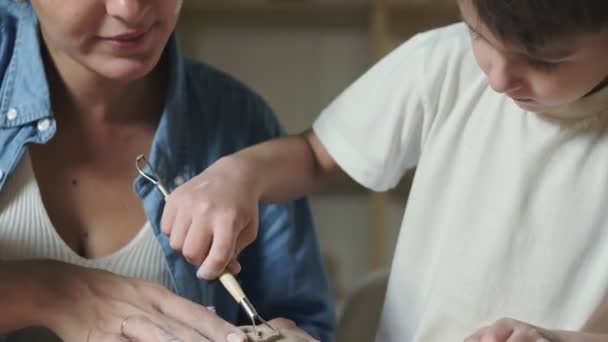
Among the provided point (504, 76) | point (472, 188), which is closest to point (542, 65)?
point (504, 76)

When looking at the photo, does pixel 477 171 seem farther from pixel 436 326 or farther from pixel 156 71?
pixel 156 71

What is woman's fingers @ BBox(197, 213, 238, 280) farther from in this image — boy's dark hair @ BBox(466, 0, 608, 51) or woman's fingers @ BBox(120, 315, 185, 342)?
boy's dark hair @ BBox(466, 0, 608, 51)

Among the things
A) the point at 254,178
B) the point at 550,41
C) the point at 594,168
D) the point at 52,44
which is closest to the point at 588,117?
the point at 594,168

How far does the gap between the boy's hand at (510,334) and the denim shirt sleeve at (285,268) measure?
0.44m

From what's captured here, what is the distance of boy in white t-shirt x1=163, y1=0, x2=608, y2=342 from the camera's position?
0.77 m

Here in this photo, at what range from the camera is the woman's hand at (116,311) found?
79 cm

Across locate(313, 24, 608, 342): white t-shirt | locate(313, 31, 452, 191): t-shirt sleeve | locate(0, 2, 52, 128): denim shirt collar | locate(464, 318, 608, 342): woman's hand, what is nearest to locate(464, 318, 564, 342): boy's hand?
locate(464, 318, 608, 342): woman's hand

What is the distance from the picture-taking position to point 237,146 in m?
1.05

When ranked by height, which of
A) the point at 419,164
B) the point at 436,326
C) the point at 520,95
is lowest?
the point at 436,326

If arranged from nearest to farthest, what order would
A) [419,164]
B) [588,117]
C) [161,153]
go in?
1. [588,117]
2. [419,164]
3. [161,153]

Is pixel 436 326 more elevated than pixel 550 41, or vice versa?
pixel 550 41

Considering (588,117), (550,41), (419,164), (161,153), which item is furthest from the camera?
(161,153)

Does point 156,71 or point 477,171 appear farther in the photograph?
point 156,71

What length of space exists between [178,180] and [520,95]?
443 millimetres
